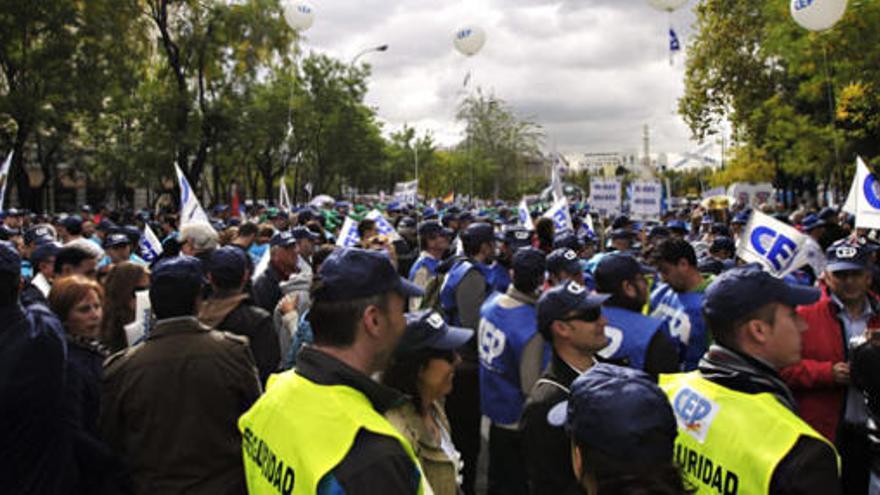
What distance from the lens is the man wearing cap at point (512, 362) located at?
14.8ft

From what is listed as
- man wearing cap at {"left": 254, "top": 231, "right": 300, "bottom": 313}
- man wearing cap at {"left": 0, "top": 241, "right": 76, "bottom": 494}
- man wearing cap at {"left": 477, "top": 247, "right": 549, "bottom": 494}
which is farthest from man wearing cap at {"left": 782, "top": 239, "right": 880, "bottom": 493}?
man wearing cap at {"left": 254, "top": 231, "right": 300, "bottom": 313}

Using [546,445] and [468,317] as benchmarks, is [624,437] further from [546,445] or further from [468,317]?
[468,317]

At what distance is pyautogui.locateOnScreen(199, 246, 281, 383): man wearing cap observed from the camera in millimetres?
4316

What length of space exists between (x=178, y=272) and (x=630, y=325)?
2382mm

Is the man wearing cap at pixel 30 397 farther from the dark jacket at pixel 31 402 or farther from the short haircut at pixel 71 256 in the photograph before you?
the short haircut at pixel 71 256

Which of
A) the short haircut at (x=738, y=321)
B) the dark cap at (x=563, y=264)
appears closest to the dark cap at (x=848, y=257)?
the dark cap at (x=563, y=264)

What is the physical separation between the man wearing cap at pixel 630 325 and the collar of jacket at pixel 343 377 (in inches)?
82.1

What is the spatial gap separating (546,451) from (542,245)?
20.6 feet

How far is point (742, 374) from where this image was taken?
101 inches

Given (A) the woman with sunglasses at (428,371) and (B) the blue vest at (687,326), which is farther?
(B) the blue vest at (687,326)

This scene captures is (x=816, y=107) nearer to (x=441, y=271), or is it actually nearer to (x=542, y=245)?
(x=542, y=245)

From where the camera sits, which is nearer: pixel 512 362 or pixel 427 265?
pixel 512 362

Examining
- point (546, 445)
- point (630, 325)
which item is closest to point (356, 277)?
point (546, 445)

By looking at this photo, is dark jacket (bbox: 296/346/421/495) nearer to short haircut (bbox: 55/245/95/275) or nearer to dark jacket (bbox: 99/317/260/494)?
dark jacket (bbox: 99/317/260/494)
